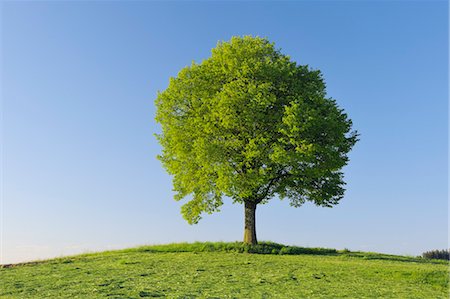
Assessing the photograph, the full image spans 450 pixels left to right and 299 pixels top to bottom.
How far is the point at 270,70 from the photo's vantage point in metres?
34.7

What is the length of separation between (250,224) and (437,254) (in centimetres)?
1577

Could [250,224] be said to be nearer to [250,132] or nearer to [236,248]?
[236,248]

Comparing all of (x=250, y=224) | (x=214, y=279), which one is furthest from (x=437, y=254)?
(x=214, y=279)

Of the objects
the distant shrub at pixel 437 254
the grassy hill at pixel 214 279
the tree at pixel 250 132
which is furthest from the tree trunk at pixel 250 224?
the distant shrub at pixel 437 254

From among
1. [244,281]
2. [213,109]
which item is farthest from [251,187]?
[244,281]

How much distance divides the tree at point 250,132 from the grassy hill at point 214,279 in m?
7.41

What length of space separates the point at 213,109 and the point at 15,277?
59.1 feet

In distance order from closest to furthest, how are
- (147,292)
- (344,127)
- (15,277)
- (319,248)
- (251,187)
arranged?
(147,292)
(15,277)
(251,187)
(344,127)
(319,248)

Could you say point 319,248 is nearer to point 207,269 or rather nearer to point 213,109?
point 213,109

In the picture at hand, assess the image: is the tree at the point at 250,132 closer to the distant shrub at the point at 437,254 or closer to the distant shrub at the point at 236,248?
the distant shrub at the point at 236,248

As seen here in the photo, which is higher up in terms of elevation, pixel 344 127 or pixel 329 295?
pixel 344 127

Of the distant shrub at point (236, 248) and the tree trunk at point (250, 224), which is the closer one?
the distant shrub at point (236, 248)

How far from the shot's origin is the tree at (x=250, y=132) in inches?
1299

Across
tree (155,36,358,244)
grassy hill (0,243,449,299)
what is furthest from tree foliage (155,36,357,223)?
grassy hill (0,243,449,299)
